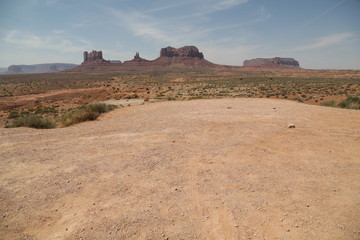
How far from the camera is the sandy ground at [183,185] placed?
309 cm

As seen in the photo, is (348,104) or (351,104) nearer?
(351,104)

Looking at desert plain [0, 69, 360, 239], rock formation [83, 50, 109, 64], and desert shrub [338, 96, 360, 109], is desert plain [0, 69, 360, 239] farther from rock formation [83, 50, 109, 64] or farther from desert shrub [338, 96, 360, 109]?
rock formation [83, 50, 109, 64]

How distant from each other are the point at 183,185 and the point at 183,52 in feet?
572

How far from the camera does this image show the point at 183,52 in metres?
168

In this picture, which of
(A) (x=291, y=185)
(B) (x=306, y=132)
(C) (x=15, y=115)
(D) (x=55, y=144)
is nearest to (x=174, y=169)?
(A) (x=291, y=185)

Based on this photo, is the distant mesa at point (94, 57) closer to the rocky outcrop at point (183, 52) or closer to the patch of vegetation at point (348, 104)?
the rocky outcrop at point (183, 52)

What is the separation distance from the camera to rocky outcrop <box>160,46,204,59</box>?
16688 centimetres

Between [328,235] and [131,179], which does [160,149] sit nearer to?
[131,179]

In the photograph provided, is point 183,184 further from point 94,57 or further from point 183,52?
point 94,57

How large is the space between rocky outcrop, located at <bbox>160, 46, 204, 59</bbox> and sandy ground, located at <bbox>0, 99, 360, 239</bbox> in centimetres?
16862

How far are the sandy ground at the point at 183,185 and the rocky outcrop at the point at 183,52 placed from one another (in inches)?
6639

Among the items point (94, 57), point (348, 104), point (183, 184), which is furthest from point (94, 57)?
point (183, 184)

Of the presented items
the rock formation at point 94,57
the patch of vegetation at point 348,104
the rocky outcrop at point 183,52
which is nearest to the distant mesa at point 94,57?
the rock formation at point 94,57

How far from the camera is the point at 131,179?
14.5 feet
